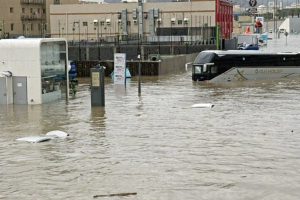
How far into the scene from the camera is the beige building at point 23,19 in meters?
94.9

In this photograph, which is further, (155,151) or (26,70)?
(26,70)

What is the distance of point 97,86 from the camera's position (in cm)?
2972

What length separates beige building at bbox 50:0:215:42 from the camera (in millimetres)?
97250

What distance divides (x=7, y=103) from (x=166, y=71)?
2577 cm

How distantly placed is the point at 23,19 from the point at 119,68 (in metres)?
57.5

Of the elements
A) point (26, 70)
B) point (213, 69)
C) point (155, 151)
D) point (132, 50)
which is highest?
point (132, 50)

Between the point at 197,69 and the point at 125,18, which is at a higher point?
the point at 125,18

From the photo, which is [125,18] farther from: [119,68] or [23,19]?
[119,68]

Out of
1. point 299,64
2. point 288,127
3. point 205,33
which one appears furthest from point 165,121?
point 205,33

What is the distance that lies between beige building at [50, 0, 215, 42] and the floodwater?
64995 mm

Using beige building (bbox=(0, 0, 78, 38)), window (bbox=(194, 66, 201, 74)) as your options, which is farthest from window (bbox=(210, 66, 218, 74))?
beige building (bbox=(0, 0, 78, 38))

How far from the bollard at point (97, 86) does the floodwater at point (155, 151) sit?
0.45m

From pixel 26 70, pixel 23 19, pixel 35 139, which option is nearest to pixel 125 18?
pixel 23 19

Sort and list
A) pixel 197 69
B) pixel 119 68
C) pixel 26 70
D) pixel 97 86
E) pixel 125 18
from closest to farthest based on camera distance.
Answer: pixel 97 86, pixel 26 70, pixel 119 68, pixel 197 69, pixel 125 18
